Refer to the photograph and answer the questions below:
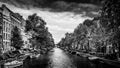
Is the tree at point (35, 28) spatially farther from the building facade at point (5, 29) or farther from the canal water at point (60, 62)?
the building facade at point (5, 29)

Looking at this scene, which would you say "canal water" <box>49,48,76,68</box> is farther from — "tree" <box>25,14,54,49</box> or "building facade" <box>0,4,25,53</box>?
"tree" <box>25,14,54,49</box>

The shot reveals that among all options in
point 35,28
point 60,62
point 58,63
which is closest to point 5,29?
point 60,62

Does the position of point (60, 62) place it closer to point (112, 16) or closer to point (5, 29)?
point (112, 16)

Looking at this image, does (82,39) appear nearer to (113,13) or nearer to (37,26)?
(37,26)

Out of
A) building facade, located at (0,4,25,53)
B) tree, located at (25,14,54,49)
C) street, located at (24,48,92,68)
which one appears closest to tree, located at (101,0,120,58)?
street, located at (24,48,92,68)

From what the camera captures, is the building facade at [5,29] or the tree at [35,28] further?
the tree at [35,28]

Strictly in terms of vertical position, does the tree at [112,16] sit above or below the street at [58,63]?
above

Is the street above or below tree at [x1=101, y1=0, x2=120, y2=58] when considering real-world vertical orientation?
below

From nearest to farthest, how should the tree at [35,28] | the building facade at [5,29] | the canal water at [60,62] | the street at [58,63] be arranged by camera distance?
the street at [58,63], the canal water at [60,62], the building facade at [5,29], the tree at [35,28]

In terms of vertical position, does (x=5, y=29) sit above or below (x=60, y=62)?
above

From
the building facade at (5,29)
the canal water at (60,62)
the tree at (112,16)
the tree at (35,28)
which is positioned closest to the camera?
the tree at (112,16)

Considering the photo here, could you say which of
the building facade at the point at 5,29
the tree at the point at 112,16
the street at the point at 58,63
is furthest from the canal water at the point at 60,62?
the building facade at the point at 5,29

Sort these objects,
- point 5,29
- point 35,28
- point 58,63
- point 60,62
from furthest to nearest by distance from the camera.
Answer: point 35,28 → point 5,29 → point 60,62 → point 58,63

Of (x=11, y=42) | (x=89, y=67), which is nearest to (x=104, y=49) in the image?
(x=89, y=67)
